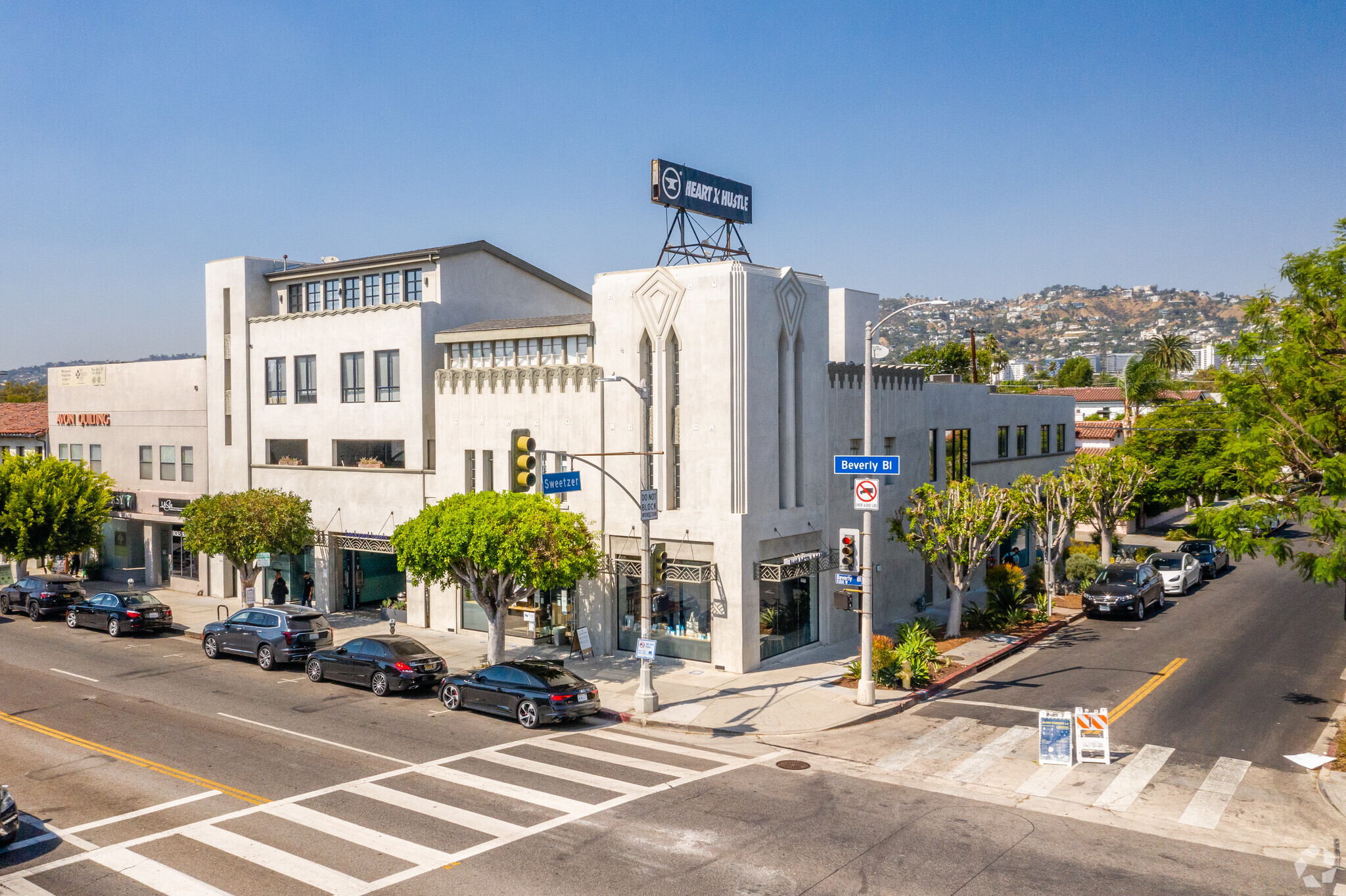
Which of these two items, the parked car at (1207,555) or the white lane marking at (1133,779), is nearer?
the white lane marking at (1133,779)

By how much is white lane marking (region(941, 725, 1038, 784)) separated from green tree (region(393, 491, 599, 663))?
1143 cm

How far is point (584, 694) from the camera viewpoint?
21.8 meters

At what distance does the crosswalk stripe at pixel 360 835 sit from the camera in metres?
13.7

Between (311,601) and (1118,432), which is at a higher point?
(1118,432)

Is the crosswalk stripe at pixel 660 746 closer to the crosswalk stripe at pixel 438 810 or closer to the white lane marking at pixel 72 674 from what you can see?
the crosswalk stripe at pixel 438 810

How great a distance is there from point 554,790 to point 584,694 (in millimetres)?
5030

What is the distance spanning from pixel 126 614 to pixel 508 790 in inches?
895

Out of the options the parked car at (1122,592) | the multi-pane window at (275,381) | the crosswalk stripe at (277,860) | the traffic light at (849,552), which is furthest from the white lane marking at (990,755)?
the multi-pane window at (275,381)

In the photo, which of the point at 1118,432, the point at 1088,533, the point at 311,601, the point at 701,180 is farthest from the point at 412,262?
the point at 1118,432

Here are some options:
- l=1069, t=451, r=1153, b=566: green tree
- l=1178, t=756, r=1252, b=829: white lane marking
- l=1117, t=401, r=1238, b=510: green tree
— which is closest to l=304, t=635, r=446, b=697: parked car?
l=1178, t=756, r=1252, b=829: white lane marking

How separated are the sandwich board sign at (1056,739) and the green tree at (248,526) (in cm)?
2655

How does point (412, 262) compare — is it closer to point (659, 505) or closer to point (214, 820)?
point (659, 505)

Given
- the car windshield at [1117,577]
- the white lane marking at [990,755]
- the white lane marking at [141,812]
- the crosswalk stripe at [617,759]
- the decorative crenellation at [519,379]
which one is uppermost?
the decorative crenellation at [519,379]

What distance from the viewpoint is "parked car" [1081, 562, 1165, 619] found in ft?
110
